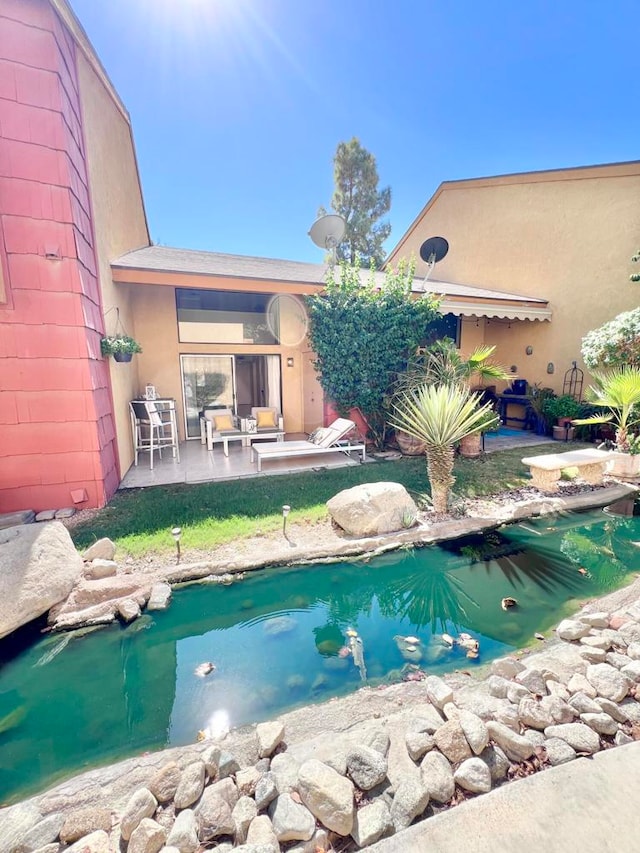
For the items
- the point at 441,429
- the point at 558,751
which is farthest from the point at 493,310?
the point at 558,751

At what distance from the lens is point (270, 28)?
10336 millimetres

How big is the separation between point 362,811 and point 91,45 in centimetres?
1259

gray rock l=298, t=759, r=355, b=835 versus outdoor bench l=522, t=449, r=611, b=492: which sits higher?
outdoor bench l=522, t=449, r=611, b=492

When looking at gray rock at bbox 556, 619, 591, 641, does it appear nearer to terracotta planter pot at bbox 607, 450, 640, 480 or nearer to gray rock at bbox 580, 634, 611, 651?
gray rock at bbox 580, 634, 611, 651

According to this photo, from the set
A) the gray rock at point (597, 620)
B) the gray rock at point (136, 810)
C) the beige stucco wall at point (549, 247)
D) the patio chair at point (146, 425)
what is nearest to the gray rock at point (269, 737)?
the gray rock at point (136, 810)

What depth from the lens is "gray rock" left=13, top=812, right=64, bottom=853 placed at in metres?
2.27

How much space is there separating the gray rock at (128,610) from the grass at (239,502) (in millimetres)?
1056

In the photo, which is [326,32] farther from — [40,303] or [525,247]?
[40,303]

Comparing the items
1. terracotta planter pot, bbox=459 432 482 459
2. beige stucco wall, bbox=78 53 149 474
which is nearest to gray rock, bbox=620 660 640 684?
terracotta planter pot, bbox=459 432 482 459

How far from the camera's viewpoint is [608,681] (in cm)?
335

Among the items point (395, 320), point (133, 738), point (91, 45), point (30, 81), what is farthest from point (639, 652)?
point (91, 45)

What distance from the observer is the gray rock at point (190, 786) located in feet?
8.28

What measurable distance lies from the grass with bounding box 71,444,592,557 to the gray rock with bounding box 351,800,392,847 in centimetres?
412

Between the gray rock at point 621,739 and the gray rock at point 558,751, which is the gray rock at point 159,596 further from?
the gray rock at point 621,739
